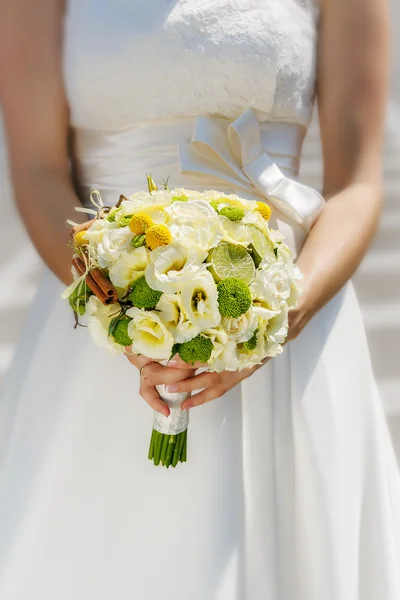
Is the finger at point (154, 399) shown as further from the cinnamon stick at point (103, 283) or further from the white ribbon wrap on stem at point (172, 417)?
the cinnamon stick at point (103, 283)

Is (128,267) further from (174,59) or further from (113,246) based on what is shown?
(174,59)

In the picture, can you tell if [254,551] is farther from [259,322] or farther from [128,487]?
[259,322]

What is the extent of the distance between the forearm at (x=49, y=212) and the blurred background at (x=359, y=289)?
0.71m

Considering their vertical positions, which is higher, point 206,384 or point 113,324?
point 113,324

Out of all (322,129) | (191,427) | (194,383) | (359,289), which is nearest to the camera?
(194,383)

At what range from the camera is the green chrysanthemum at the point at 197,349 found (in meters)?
1.01

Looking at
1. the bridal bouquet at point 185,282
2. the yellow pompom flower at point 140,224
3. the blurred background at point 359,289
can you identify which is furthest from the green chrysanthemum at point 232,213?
the blurred background at point 359,289

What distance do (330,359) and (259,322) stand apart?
391mm

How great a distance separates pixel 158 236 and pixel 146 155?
1.75 feet

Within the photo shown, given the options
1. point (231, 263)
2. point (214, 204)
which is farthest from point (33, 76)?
point (231, 263)

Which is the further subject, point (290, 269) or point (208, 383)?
point (208, 383)

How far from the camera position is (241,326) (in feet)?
3.31

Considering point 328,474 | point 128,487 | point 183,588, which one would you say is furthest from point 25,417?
point 328,474

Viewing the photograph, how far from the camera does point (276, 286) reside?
1.06 m
